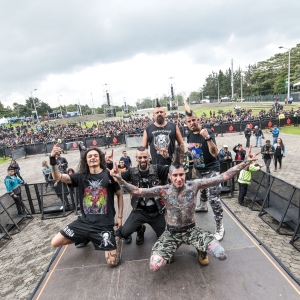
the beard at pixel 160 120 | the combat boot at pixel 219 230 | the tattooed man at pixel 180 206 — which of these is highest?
the beard at pixel 160 120

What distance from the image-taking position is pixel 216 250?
2.98 metres

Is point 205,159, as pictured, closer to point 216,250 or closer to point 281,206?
point 216,250

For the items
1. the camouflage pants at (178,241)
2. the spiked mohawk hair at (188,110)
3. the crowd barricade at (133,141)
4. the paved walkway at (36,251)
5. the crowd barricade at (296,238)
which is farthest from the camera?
the crowd barricade at (133,141)

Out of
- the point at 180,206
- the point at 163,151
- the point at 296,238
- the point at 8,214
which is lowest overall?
the point at 296,238

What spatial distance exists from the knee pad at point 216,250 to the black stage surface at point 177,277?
1.29ft

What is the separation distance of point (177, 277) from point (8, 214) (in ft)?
19.3

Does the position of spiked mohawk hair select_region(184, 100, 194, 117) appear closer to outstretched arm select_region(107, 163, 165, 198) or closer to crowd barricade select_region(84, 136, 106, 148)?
outstretched arm select_region(107, 163, 165, 198)

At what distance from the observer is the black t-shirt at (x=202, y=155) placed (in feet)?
12.7

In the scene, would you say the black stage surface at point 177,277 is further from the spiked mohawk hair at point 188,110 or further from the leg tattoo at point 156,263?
the spiked mohawk hair at point 188,110

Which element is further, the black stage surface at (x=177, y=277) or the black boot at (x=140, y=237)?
the black boot at (x=140, y=237)

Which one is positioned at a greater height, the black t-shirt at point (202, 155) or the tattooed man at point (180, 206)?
the black t-shirt at point (202, 155)

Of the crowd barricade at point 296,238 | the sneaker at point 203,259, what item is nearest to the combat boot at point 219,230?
the sneaker at point 203,259

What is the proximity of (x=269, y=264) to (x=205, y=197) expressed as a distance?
1887 millimetres

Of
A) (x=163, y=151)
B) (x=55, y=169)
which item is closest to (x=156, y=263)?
(x=163, y=151)
